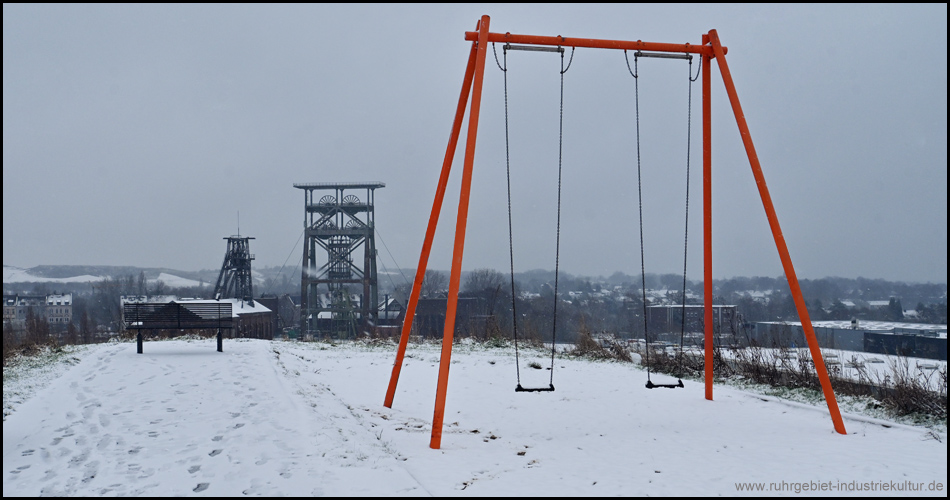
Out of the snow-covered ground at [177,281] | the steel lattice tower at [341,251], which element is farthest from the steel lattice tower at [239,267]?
the snow-covered ground at [177,281]

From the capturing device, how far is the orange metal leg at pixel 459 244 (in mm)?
5559

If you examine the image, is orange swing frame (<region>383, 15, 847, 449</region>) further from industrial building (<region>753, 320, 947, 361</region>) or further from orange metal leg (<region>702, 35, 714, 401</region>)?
industrial building (<region>753, 320, 947, 361</region>)

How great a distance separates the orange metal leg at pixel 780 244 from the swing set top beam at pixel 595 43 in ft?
0.87

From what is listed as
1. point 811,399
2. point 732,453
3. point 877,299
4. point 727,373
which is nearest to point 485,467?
point 732,453

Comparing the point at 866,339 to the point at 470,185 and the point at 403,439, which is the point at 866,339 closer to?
the point at 470,185

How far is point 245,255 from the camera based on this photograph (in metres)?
37.9

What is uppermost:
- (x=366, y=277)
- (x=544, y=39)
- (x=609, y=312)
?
(x=544, y=39)

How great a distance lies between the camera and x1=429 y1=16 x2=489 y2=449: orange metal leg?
18.2 feet

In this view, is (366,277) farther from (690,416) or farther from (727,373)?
(690,416)

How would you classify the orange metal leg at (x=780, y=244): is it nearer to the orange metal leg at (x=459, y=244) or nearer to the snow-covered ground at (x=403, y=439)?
the snow-covered ground at (x=403, y=439)

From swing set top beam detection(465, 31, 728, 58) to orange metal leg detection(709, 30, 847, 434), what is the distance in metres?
0.27

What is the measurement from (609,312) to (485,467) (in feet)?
109

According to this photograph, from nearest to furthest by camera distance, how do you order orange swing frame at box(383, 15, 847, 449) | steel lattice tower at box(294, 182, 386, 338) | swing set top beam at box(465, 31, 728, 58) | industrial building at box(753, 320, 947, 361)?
orange swing frame at box(383, 15, 847, 449)
swing set top beam at box(465, 31, 728, 58)
industrial building at box(753, 320, 947, 361)
steel lattice tower at box(294, 182, 386, 338)

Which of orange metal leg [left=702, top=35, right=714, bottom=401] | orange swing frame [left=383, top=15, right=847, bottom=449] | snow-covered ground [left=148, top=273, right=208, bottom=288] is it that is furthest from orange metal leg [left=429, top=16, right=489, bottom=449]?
snow-covered ground [left=148, top=273, right=208, bottom=288]
